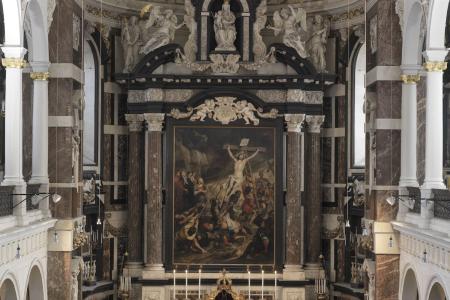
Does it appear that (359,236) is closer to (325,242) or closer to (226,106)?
(325,242)

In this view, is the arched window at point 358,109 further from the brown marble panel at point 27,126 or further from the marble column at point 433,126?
the brown marble panel at point 27,126

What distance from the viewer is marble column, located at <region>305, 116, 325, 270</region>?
28.2 m

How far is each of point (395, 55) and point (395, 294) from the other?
213 inches

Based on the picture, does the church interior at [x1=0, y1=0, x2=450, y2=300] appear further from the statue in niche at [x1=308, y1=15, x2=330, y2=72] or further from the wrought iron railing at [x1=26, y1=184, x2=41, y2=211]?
the wrought iron railing at [x1=26, y1=184, x2=41, y2=211]

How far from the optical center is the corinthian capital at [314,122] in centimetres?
2816

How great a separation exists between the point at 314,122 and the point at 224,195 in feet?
10.7

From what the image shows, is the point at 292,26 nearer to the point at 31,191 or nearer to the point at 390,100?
the point at 390,100

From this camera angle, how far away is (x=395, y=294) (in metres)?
22.4

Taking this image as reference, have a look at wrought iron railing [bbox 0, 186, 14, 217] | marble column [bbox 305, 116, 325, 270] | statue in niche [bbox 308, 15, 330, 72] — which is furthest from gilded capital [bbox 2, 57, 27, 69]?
statue in niche [bbox 308, 15, 330, 72]

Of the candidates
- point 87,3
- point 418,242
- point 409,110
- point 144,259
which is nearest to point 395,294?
point 418,242

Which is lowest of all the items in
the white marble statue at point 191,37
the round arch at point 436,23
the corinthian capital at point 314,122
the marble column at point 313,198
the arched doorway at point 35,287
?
the arched doorway at point 35,287

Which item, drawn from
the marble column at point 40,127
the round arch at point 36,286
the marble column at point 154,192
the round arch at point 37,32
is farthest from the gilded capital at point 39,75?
the marble column at point 154,192

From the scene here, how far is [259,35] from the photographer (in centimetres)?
2803

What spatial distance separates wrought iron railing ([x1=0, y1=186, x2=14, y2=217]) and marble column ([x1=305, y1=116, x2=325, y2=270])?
34.8 ft
